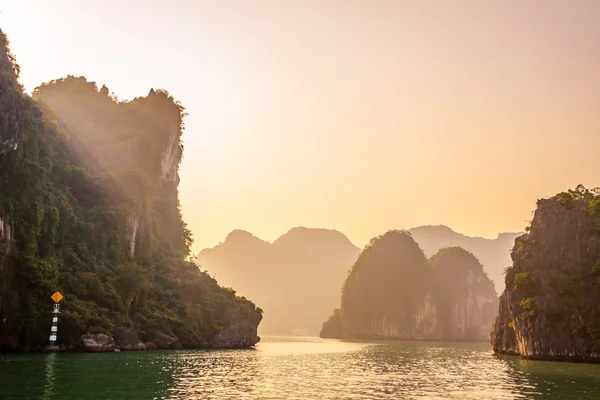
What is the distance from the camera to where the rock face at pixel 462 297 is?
16338cm

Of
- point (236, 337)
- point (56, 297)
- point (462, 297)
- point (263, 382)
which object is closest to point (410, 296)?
point (462, 297)

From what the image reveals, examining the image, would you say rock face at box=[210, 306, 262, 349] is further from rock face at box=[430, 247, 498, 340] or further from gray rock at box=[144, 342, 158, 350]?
rock face at box=[430, 247, 498, 340]

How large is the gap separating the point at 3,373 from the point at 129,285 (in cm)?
3499

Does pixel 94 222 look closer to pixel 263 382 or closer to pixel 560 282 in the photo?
pixel 263 382

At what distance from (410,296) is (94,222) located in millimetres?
117014

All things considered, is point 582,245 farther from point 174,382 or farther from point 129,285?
point 129,285

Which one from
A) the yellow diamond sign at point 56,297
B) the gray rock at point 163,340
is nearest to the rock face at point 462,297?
the gray rock at point 163,340

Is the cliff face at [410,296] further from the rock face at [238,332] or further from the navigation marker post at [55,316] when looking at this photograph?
the navigation marker post at [55,316]

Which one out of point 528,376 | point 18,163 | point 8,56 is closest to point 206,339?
point 18,163

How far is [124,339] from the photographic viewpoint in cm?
5350

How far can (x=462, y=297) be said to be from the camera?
167 m

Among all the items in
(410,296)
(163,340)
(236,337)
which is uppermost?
(410,296)

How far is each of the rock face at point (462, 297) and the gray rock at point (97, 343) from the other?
13032 cm

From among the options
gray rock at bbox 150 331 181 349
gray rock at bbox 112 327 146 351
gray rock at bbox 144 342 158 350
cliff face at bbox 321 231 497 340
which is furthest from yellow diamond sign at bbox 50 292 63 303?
cliff face at bbox 321 231 497 340
